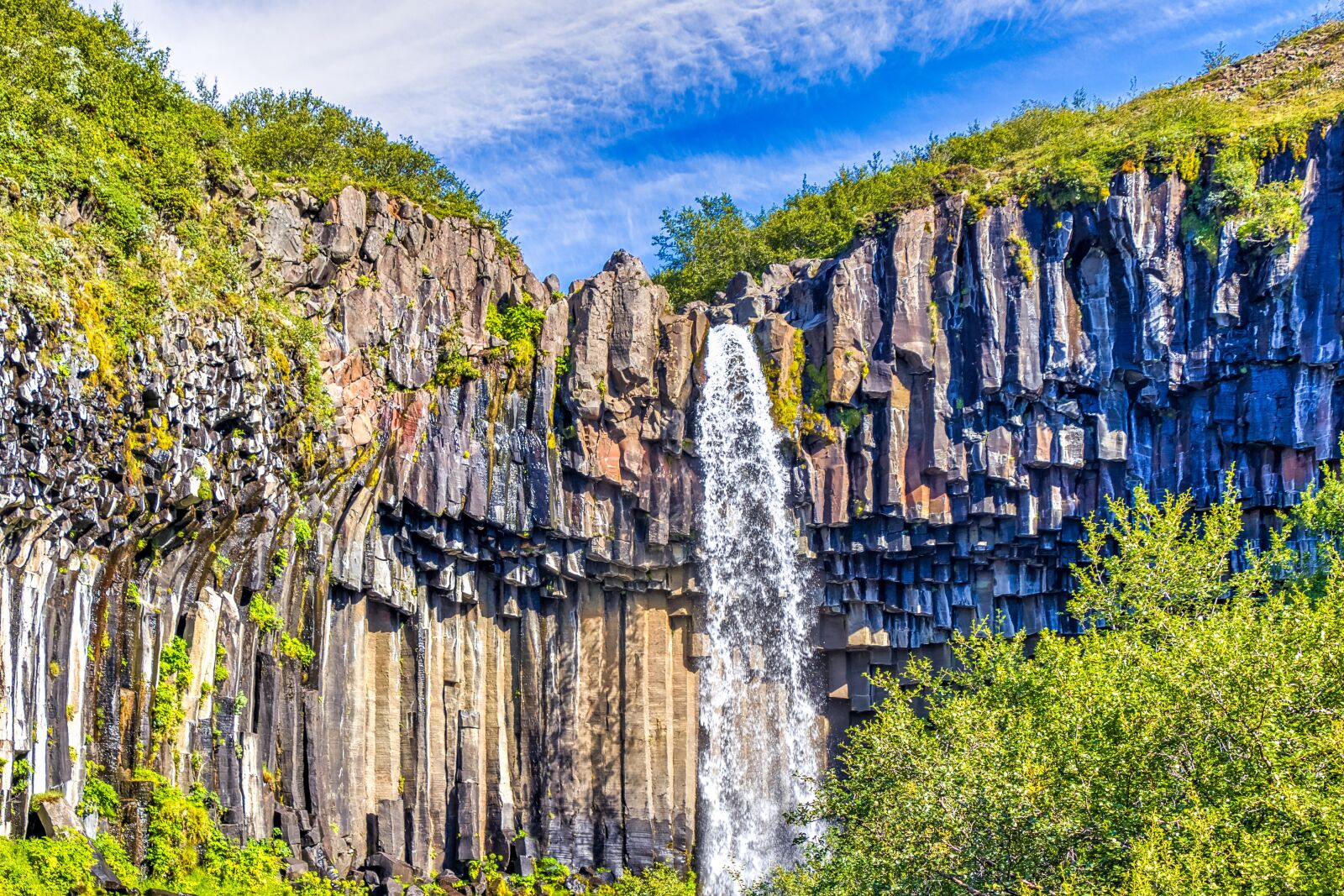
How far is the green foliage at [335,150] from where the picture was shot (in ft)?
96.9

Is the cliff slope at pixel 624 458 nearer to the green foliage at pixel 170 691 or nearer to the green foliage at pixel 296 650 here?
the green foliage at pixel 296 650

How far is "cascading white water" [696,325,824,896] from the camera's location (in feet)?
96.5

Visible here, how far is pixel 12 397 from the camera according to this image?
16859 millimetres

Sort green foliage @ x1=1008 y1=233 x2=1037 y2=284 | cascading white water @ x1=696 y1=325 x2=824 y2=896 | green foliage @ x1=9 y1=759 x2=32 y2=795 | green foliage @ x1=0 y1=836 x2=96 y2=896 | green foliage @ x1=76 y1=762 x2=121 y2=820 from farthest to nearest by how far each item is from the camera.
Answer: cascading white water @ x1=696 y1=325 x2=824 y2=896 < green foliage @ x1=1008 y1=233 x2=1037 y2=284 < green foliage @ x1=76 y1=762 x2=121 y2=820 < green foliage @ x1=9 y1=759 x2=32 y2=795 < green foliage @ x1=0 y1=836 x2=96 y2=896

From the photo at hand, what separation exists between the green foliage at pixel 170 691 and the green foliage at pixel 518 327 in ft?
34.1

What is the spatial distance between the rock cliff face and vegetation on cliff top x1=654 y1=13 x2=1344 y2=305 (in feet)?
2.17

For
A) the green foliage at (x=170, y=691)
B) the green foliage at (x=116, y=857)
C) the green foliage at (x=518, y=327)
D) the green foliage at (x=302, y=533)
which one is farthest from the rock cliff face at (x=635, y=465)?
the green foliage at (x=116, y=857)

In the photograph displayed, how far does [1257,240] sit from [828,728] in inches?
587

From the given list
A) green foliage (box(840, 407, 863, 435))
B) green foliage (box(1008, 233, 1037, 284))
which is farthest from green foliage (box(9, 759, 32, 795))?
green foliage (box(1008, 233, 1037, 284))

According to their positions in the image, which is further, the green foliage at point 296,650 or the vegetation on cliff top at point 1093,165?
the vegetation on cliff top at point 1093,165

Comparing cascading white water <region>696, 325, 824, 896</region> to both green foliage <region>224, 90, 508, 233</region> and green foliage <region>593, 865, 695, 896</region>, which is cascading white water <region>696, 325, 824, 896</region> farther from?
green foliage <region>224, 90, 508, 233</region>

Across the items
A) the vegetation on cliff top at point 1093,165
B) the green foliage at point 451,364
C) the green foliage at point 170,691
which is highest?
the vegetation on cliff top at point 1093,165

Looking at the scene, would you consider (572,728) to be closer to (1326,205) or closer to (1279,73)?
(1326,205)

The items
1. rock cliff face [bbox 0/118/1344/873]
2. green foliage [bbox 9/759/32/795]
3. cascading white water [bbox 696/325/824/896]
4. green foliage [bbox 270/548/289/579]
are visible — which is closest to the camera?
green foliage [bbox 9/759/32/795]
